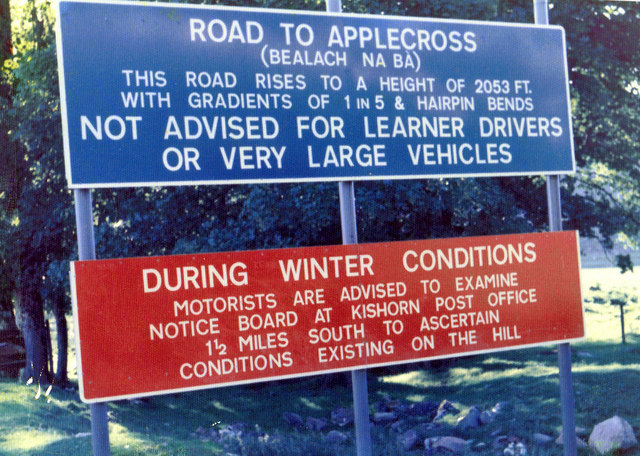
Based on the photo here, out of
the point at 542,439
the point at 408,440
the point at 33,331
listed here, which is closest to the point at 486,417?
the point at 408,440

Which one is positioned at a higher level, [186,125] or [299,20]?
[299,20]

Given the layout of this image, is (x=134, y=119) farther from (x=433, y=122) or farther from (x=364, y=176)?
(x=433, y=122)

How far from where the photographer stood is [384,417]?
13047 millimetres

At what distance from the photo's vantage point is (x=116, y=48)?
175 inches

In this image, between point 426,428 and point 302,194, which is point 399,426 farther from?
point 302,194

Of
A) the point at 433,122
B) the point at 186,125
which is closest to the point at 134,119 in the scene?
the point at 186,125

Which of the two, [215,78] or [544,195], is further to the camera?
[544,195]

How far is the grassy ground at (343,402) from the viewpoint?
10.2 metres

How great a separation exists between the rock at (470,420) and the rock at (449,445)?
85cm

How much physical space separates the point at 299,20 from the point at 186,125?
1.02 m

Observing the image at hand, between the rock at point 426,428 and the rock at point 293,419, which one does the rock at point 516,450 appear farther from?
the rock at point 293,419

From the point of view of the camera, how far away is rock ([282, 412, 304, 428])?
13410 mm

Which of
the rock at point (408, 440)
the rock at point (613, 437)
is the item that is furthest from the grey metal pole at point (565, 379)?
the rock at point (408, 440)

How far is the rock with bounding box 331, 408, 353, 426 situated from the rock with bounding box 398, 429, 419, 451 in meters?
2.30
